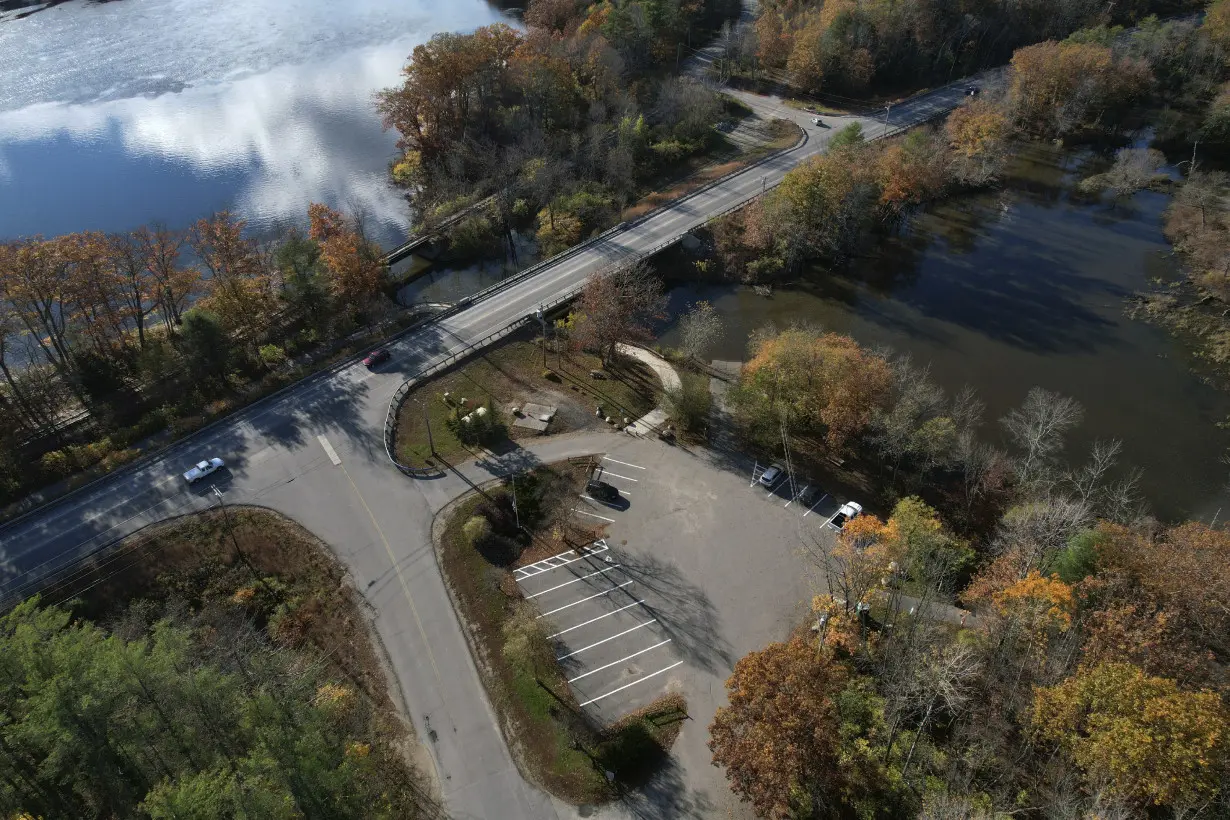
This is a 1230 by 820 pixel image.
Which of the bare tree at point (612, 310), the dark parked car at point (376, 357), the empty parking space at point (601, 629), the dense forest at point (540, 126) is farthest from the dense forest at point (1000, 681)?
the dense forest at point (540, 126)

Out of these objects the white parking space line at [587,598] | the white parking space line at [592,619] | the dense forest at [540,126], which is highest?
the dense forest at [540,126]

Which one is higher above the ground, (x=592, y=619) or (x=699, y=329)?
(x=699, y=329)

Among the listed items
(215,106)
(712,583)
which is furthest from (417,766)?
(215,106)

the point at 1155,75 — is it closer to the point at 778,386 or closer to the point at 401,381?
the point at 778,386

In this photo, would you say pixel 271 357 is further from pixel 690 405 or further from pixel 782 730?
pixel 782 730

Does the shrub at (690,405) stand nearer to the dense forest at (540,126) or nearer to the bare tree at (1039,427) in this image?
the bare tree at (1039,427)

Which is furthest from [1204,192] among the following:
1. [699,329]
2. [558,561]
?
[558,561]
